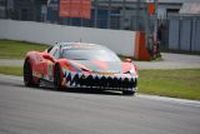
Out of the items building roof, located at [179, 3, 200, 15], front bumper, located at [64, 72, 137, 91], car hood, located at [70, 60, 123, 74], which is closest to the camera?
front bumper, located at [64, 72, 137, 91]

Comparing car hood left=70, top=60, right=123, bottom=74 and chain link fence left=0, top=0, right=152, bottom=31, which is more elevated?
chain link fence left=0, top=0, right=152, bottom=31

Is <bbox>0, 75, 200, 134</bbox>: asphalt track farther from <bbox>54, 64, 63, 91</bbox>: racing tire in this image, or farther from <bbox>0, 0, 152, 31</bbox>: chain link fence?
<bbox>0, 0, 152, 31</bbox>: chain link fence

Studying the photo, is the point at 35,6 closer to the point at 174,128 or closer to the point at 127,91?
the point at 127,91

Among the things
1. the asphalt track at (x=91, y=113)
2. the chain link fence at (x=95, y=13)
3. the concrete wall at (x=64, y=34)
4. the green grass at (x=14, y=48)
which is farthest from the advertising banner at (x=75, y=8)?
the asphalt track at (x=91, y=113)

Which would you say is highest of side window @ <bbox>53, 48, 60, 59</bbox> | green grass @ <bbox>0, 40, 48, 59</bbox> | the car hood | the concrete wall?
side window @ <bbox>53, 48, 60, 59</bbox>

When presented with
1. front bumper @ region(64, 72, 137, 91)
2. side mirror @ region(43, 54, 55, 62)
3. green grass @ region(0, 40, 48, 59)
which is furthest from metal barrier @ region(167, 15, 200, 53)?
front bumper @ region(64, 72, 137, 91)

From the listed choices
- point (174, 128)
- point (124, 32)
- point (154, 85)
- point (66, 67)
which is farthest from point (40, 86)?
point (124, 32)

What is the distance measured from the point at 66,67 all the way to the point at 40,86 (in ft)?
7.06

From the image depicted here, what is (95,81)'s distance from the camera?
60.3 ft

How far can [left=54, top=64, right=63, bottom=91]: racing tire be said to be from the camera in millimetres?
18703

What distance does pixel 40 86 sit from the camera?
2050 cm

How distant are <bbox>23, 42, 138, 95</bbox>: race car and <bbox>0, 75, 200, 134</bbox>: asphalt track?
32 cm

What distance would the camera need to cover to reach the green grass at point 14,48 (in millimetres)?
36894

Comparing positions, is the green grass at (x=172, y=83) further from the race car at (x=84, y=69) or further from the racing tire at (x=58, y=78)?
the racing tire at (x=58, y=78)
